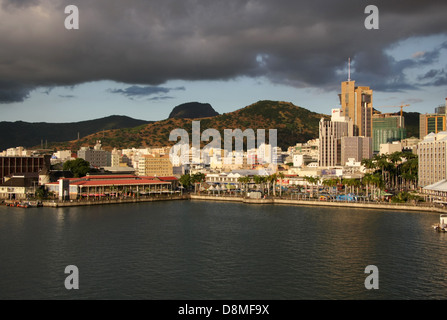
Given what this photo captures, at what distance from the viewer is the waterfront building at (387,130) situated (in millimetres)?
149225

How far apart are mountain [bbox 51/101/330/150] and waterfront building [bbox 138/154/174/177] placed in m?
71.7

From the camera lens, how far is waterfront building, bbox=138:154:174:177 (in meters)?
84.9

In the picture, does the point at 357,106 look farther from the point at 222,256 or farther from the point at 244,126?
the point at 222,256

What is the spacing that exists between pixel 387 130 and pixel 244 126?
48877 millimetres

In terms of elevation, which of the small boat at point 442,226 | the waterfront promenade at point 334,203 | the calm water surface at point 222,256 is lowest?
the calm water surface at point 222,256

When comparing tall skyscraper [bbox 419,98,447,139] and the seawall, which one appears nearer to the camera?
the seawall

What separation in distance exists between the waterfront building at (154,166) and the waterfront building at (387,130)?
85.2 meters

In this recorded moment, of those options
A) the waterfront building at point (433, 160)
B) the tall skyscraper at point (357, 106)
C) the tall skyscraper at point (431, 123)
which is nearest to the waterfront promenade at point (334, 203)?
the waterfront building at point (433, 160)

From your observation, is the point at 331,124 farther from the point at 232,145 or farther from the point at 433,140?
the point at 433,140

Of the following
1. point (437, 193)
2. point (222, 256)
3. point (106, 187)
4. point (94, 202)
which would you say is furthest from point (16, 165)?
point (437, 193)

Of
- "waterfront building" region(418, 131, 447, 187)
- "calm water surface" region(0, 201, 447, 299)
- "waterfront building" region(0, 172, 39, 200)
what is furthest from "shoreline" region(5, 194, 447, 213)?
"waterfront building" region(418, 131, 447, 187)

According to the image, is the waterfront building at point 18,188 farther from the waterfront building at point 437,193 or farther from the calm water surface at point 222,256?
the waterfront building at point 437,193

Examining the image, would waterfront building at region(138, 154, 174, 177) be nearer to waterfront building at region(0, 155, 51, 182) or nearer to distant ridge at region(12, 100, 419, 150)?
waterfront building at region(0, 155, 51, 182)
